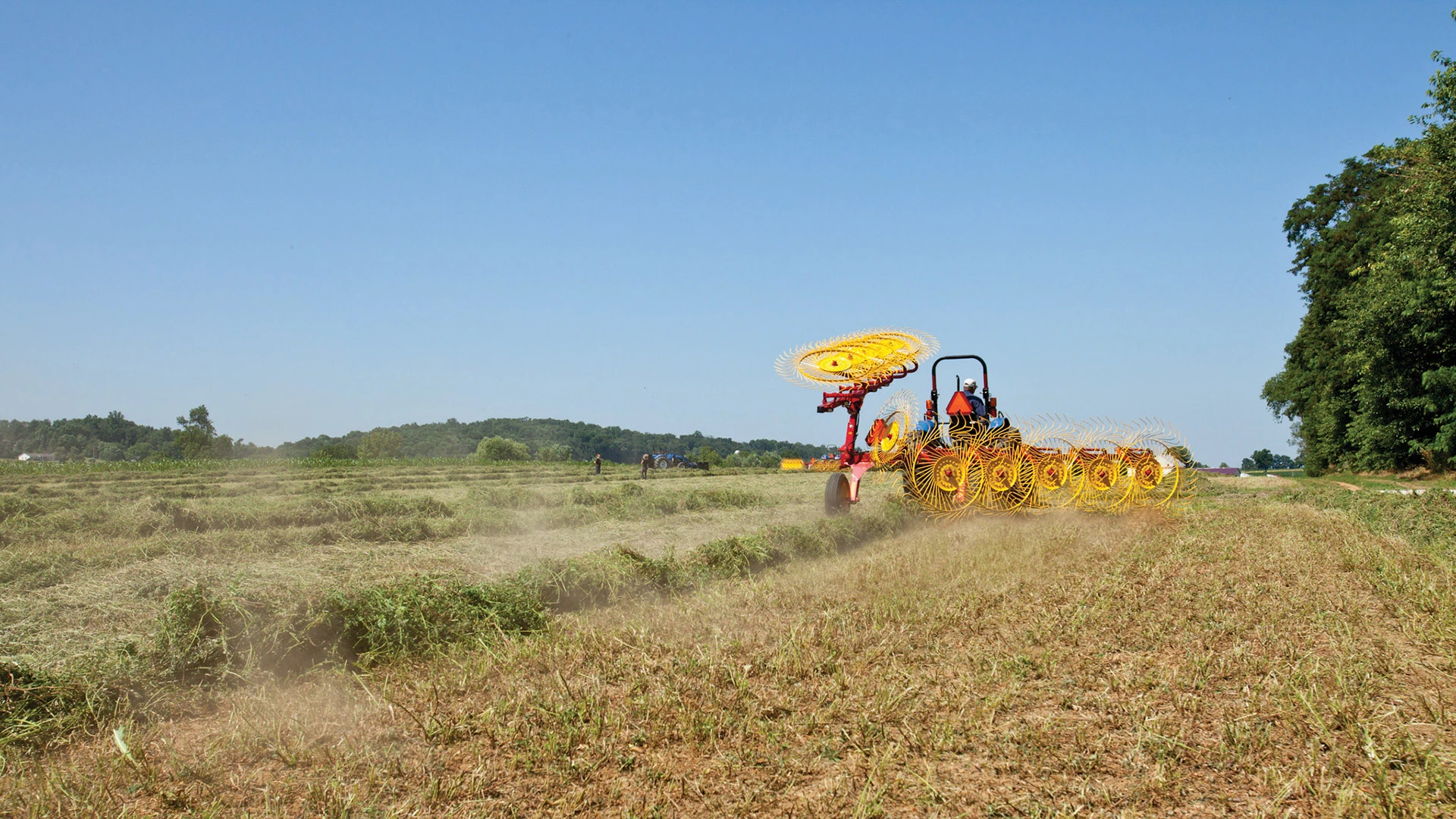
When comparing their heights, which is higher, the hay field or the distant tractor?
the distant tractor

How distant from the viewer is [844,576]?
6.51 meters

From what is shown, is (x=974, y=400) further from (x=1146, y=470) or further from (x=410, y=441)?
(x=410, y=441)

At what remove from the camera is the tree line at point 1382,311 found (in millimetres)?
17828

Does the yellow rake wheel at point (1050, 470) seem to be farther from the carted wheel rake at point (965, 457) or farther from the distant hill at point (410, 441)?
the distant hill at point (410, 441)

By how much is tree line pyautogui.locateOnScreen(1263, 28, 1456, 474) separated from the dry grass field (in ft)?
49.9

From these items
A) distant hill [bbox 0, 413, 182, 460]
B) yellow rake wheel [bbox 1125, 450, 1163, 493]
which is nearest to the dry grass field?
yellow rake wheel [bbox 1125, 450, 1163, 493]

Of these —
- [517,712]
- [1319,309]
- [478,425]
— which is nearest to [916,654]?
[517,712]

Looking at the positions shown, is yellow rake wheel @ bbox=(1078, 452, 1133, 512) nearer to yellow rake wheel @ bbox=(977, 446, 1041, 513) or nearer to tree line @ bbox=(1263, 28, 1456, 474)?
yellow rake wheel @ bbox=(977, 446, 1041, 513)

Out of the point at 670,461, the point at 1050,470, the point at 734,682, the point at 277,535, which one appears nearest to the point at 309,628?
the point at 734,682

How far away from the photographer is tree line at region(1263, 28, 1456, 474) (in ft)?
58.5

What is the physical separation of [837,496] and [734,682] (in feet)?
22.6

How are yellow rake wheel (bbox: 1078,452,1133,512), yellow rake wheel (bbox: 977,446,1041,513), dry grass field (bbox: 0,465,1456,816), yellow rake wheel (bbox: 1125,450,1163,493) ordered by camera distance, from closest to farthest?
dry grass field (bbox: 0,465,1456,816)
yellow rake wheel (bbox: 977,446,1041,513)
yellow rake wheel (bbox: 1078,452,1133,512)
yellow rake wheel (bbox: 1125,450,1163,493)

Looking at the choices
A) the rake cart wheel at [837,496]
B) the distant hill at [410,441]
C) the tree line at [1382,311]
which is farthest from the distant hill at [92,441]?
the tree line at [1382,311]

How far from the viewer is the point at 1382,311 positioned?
73.4ft
